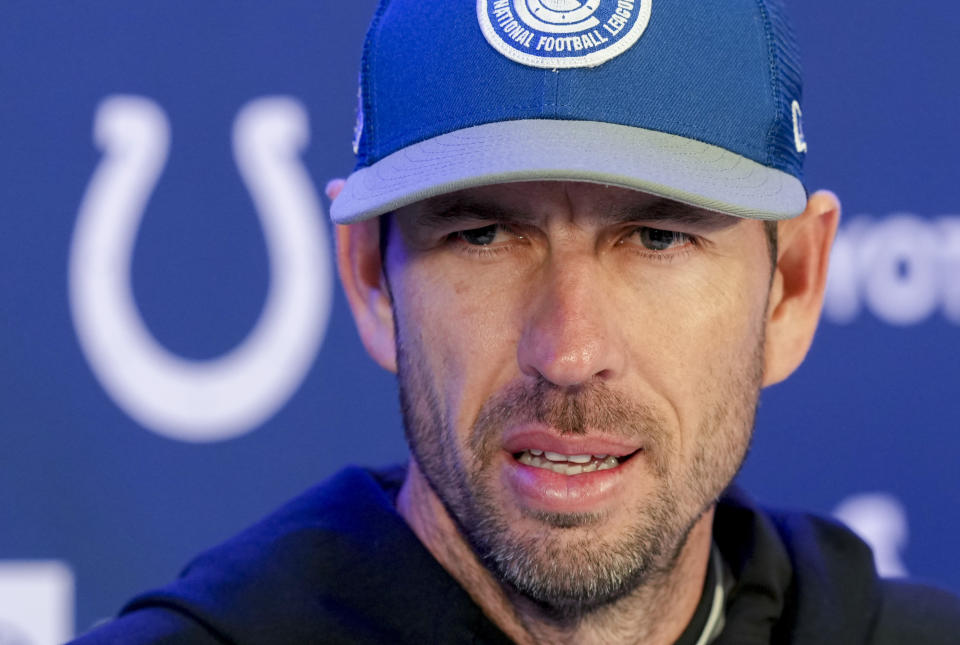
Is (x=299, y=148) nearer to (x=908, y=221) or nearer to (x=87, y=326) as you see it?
(x=87, y=326)

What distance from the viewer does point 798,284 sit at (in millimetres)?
1506

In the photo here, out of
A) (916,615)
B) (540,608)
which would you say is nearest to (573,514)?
(540,608)

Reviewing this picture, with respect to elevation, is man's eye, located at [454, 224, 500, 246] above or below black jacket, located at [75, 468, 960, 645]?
above

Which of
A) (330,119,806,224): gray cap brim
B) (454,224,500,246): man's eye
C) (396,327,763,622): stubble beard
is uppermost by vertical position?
(330,119,806,224): gray cap brim

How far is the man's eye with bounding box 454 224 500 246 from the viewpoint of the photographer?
4.27 ft

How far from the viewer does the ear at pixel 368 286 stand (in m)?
1.46

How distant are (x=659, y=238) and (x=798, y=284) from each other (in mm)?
306

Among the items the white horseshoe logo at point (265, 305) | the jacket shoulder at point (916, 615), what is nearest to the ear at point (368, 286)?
the white horseshoe logo at point (265, 305)

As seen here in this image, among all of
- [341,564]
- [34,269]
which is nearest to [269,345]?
[34,269]

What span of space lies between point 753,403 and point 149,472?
3.67 feet

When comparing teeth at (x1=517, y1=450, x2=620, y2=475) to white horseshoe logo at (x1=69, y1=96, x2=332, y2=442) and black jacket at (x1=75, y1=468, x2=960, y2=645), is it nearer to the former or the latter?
black jacket at (x1=75, y1=468, x2=960, y2=645)

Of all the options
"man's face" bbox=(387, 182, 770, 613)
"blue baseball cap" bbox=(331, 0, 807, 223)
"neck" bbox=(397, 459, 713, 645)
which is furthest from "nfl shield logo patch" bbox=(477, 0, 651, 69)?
"neck" bbox=(397, 459, 713, 645)

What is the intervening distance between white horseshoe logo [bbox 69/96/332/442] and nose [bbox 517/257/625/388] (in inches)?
36.3

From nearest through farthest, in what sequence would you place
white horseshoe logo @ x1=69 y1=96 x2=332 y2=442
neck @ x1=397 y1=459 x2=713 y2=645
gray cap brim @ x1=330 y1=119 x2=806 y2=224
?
1. gray cap brim @ x1=330 y1=119 x2=806 y2=224
2. neck @ x1=397 y1=459 x2=713 y2=645
3. white horseshoe logo @ x1=69 y1=96 x2=332 y2=442
